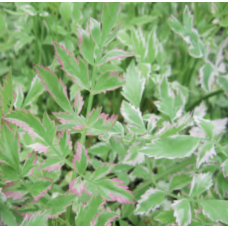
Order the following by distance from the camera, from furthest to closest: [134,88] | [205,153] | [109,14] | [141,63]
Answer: [141,63]
[134,88]
[205,153]
[109,14]

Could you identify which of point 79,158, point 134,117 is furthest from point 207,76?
point 79,158

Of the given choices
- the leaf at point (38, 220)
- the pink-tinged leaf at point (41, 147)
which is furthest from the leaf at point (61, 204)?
the pink-tinged leaf at point (41, 147)

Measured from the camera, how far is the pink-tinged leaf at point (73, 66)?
585 mm

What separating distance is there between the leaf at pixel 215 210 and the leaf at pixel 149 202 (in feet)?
0.35

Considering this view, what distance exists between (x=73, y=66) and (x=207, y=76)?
0.56m

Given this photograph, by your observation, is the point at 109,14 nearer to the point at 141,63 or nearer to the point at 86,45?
the point at 86,45

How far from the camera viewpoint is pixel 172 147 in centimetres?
70

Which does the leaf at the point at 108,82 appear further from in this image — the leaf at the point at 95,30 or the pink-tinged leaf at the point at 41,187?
the pink-tinged leaf at the point at 41,187

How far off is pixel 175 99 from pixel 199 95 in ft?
0.98

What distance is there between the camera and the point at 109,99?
124 centimetres

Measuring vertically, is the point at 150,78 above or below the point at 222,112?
above

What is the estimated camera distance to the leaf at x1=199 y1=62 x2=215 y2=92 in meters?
0.97

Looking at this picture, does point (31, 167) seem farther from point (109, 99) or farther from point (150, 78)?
Result: point (109, 99)

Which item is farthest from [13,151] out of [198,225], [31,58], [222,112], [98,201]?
[222,112]
